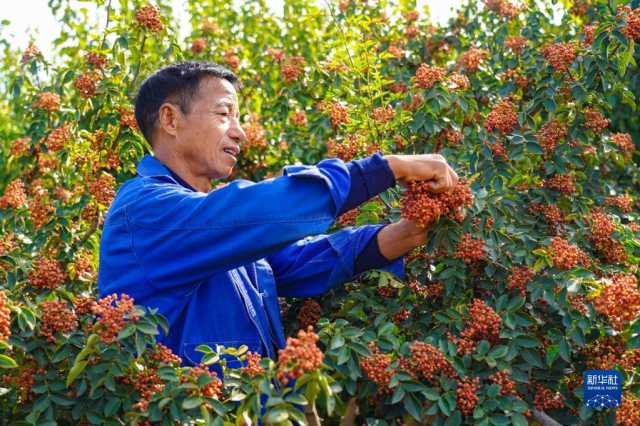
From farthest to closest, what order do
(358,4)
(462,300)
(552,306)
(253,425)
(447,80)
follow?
(358,4) < (447,80) < (462,300) < (552,306) < (253,425)

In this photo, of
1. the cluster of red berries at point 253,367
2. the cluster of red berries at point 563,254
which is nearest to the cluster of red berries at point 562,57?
the cluster of red berries at point 563,254

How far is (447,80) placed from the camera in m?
3.41

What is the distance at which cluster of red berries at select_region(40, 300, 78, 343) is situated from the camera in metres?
2.60

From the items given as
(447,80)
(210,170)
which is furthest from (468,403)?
(447,80)

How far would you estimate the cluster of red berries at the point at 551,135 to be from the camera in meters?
3.28

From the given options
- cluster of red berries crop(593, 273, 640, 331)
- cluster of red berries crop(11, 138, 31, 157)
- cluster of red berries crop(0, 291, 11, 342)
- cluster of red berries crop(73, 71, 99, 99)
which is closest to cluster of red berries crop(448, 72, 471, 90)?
cluster of red berries crop(593, 273, 640, 331)

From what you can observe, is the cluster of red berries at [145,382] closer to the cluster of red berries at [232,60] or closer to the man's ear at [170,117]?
the man's ear at [170,117]

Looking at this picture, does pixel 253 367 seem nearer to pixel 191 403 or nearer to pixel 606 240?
pixel 191 403

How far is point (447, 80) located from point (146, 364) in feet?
5.37

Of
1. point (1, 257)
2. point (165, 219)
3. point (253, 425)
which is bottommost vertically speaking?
point (253, 425)

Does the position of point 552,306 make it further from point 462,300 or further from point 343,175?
point 343,175

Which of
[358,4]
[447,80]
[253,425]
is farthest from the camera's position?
[358,4]

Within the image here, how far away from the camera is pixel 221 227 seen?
7.97 feet

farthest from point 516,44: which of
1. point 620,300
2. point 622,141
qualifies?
point 620,300
